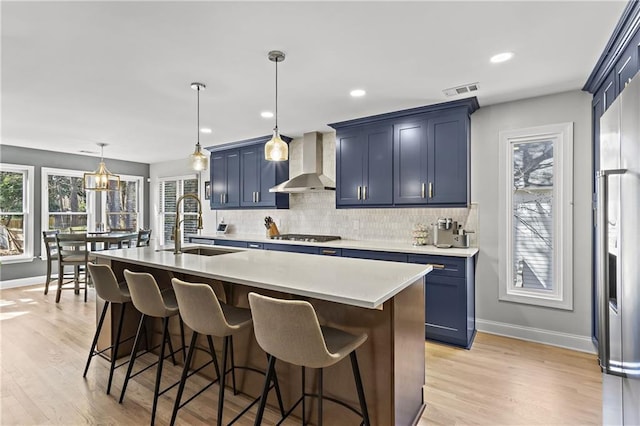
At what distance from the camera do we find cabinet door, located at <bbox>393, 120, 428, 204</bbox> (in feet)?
12.1

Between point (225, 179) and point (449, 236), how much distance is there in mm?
3934

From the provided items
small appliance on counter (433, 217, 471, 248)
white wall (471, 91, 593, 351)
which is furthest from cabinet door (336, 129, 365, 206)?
white wall (471, 91, 593, 351)

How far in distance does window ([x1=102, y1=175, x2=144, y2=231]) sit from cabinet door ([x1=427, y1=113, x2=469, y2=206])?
6582mm

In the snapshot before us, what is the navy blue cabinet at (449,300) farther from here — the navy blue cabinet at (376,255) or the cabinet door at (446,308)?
the navy blue cabinet at (376,255)

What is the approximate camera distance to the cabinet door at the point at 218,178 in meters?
5.90

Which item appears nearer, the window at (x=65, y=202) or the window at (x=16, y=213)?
the window at (x=16, y=213)

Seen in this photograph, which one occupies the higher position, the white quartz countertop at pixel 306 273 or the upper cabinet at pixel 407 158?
the upper cabinet at pixel 407 158

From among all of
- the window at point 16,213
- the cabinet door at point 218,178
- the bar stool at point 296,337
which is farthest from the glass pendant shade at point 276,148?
the window at point 16,213

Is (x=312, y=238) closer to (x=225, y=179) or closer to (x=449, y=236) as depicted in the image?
(x=449, y=236)

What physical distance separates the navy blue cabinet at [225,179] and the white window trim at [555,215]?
4.01m

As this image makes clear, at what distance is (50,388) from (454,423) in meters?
2.89

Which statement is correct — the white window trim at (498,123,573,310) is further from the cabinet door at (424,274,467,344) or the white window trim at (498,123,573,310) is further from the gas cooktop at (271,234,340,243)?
the gas cooktop at (271,234,340,243)

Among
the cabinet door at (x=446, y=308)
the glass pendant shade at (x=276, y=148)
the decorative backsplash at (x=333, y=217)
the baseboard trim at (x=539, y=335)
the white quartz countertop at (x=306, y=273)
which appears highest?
Answer: the glass pendant shade at (x=276, y=148)

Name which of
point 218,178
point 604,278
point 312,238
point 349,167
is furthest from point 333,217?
point 604,278
